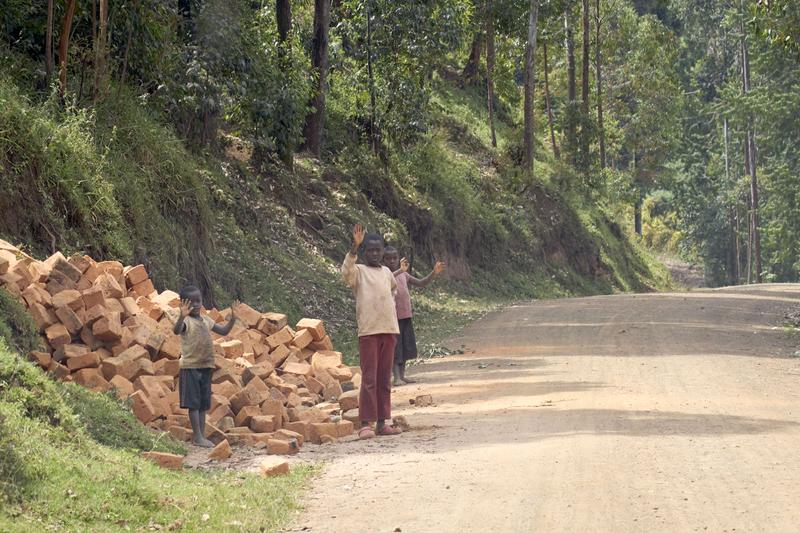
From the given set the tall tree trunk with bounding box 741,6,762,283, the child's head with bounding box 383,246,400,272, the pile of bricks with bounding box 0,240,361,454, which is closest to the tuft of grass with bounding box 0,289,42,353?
the pile of bricks with bounding box 0,240,361,454

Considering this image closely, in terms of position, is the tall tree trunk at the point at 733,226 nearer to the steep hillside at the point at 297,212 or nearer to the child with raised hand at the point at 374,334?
the steep hillside at the point at 297,212

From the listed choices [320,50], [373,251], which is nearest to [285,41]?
[320,50]

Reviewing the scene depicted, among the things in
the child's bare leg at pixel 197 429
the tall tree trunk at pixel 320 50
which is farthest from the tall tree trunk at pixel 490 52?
the child's bare leg at pixel 197 429

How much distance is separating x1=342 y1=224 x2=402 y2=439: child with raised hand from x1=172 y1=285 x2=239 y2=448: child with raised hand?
4.37 ft

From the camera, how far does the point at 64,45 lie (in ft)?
55.2

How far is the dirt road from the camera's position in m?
7.23

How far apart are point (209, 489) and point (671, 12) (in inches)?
2794

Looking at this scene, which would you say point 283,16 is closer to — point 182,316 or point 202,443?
point 182,316

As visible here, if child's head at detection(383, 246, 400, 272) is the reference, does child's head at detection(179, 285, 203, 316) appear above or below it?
below

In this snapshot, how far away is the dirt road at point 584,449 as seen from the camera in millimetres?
7234

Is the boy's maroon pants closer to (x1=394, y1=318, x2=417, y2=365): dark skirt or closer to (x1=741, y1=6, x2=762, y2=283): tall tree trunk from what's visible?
(x1=394, y1=318, x2=417, y2=365): dark skirt

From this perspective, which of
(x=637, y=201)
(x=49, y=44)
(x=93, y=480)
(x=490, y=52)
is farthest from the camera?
(x=637, y=201)

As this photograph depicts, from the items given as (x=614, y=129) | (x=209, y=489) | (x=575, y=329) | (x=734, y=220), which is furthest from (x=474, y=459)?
→ (x=734, y=220)

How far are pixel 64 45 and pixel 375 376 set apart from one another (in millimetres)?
8363
